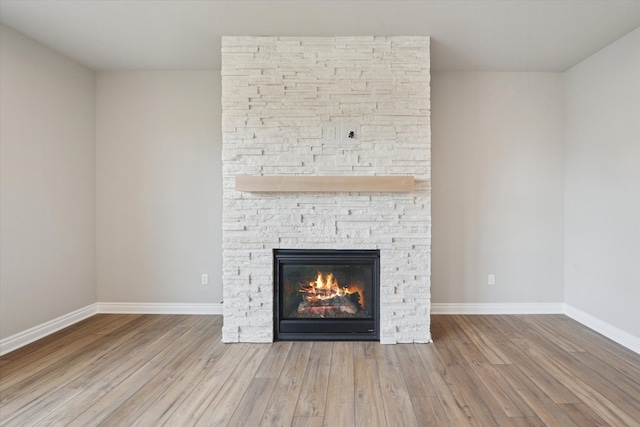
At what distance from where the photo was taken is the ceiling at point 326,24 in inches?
97.6

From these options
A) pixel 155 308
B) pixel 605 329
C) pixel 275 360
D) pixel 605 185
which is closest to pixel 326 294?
pixel 275 360

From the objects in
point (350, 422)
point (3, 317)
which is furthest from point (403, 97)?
point (3, 317)

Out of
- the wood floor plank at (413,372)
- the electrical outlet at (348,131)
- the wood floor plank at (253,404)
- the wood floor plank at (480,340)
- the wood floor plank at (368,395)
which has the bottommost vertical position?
the wood floor plank at (253,404)

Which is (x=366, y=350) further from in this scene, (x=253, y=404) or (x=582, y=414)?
(x=582, y=414)

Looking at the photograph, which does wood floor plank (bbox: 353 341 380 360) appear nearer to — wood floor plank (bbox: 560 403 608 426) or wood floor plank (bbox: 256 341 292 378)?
wood floor plank (bbox: 256 341 292 378)

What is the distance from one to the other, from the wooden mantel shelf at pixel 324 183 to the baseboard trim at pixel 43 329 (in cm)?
230

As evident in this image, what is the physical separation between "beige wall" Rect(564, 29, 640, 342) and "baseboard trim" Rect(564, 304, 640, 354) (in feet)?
0.14

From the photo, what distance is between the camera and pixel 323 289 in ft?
10.1

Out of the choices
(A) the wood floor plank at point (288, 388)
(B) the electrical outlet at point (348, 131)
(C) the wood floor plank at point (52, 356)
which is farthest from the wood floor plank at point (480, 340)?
(C) the wood floor plank at point (52, 356)

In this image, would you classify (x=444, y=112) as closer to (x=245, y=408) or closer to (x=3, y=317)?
(x=245, y=408)

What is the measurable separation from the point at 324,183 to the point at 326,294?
3.45ft

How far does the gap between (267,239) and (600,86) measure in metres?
3.55

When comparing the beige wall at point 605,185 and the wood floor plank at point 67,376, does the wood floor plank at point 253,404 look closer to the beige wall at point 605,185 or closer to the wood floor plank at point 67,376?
Answer: the wood floor plank at point 67,376

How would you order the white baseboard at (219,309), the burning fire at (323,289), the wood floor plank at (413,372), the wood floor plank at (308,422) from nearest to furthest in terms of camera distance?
1. the wood floor plank at (308,422)
2. the wood floor plank at (413,372)
3. the burning fire at (323,289)
4. the white baseboard at (219,309)
